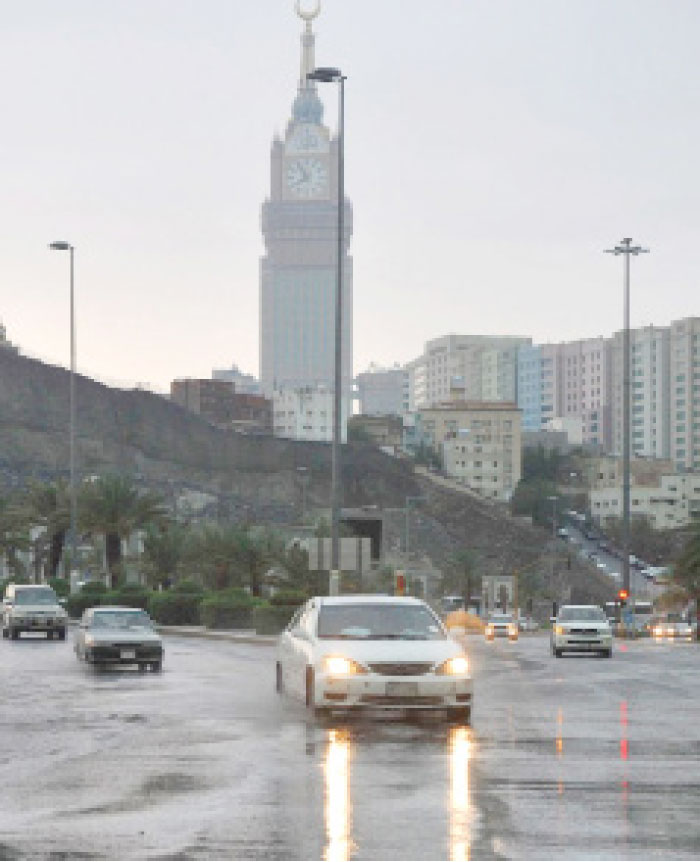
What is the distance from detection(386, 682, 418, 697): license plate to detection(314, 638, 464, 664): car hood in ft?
0.91

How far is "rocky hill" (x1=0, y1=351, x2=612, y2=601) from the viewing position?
16988 cm

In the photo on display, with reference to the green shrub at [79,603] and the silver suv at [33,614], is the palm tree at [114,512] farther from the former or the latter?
the silver suv at [33,614]

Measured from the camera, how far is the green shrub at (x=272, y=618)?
54594mm

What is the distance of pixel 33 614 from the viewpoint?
2048 inches

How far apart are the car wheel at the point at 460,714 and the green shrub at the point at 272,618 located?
33.7 metres

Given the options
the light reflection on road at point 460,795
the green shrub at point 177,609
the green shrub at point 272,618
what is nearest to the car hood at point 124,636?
the light reflection on road at point 460,795

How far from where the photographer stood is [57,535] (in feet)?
296

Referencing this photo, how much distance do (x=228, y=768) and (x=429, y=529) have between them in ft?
595

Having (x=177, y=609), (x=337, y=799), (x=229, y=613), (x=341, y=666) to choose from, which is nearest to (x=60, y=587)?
(x=177, y=609)

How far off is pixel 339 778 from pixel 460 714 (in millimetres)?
6272

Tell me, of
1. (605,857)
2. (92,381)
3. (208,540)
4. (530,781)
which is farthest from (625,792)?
(92,381)

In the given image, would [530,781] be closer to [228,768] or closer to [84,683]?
[228,768]

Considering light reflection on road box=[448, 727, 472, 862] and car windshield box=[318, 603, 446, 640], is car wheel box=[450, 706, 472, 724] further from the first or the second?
car windshield box=[318, 603, 446, 640]

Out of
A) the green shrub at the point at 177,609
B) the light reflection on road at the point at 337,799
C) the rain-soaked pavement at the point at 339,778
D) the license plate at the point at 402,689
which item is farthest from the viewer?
the green shrub at the point at 177,609
